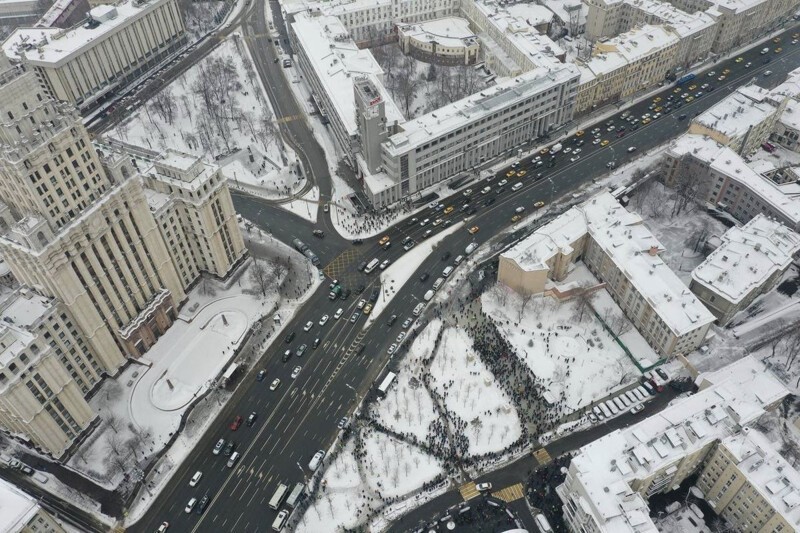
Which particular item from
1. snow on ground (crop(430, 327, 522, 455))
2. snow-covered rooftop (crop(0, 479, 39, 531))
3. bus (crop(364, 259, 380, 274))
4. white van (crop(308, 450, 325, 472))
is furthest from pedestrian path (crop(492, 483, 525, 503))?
snow-covered rooftop (crop(0, 479, 39, 531))

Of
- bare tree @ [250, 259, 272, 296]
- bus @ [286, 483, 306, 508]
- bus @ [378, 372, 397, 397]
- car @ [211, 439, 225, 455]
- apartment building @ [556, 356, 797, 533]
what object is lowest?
bus @ [286, 483, 306, 508]

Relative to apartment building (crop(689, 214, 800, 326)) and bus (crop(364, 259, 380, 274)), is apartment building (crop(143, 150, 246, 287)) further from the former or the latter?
apartment building (crop(689, 214, 800, 326))

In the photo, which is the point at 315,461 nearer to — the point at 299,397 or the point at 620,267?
the point at 299,397

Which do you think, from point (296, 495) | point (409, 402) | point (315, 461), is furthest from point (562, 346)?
point (296, 495)

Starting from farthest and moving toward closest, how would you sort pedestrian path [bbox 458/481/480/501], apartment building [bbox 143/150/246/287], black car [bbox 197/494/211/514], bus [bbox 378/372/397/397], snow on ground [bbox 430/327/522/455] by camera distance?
1. apartment building [bbox 143/150/246/287]
2. bus [bbox 378/372/397/397]
3. snow on ground [bbox 430/327/522/455]
4. black car [bbox 197/494/211/514]
5. pedestrian path [bbox 458/481/480/501]

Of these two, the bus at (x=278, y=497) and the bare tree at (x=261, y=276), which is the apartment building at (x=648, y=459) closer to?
the bus at (x=278, y=497)

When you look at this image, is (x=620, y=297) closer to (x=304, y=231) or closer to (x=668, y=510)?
(x=668, y=510)
